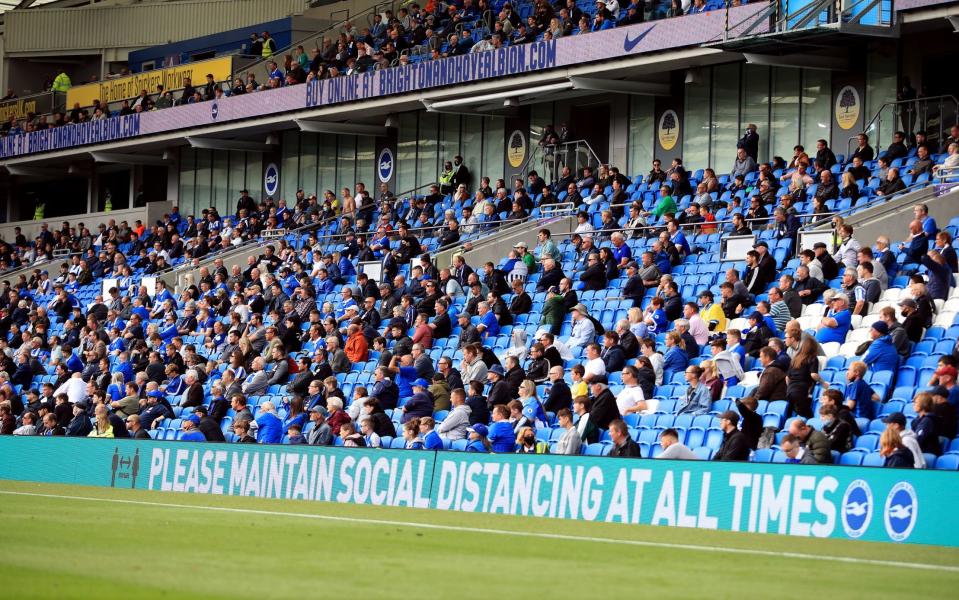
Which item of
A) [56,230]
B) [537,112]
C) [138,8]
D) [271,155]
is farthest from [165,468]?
[138,8]

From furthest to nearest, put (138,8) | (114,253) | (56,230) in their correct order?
(138,8) < (56,230) < (114,253)

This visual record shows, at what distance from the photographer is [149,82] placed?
136ft

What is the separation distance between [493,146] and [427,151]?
2.48 metres

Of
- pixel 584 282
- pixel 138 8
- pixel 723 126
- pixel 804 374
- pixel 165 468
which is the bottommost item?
pixel 165 468

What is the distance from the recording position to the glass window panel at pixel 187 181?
137ft

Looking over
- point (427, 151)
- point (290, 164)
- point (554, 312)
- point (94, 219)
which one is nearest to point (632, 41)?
point (554, 312)

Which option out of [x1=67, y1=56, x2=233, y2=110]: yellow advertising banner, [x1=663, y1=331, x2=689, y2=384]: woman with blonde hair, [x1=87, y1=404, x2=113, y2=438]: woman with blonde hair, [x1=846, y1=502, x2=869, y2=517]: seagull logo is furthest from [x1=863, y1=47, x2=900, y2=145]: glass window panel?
[x1=67, y1=56, x2=233, y2=110]: yellow advertising banner

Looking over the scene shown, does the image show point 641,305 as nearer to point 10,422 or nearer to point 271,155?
point 10,422

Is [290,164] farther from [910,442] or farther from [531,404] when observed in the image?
[910,442]

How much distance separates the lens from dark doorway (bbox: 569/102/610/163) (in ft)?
99.7

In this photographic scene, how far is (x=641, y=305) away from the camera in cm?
2009

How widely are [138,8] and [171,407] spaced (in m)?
29.2

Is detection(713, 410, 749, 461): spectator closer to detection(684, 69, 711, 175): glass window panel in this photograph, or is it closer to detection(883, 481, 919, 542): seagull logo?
detection(883, 481, 919, 542): seagull logo

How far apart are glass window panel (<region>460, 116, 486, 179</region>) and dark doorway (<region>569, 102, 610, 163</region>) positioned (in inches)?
125
